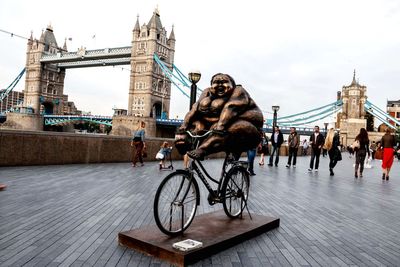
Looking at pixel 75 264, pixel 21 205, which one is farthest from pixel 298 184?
pixel 75 264

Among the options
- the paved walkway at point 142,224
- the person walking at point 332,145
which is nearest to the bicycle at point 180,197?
the paved walkway at point 142,224

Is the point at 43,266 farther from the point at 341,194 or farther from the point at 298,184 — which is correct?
the point at 298,184

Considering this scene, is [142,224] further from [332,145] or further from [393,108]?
[393,108]

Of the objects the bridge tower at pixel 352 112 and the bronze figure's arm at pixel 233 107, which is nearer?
the bronze figure's arm at pixel 233 107

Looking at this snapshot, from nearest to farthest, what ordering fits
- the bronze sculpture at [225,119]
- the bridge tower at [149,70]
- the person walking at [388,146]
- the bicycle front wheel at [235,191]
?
the bronze sculpture at [225,119], the bicycle front wheel at [235,191], the person walking at [388,146], the bridge tower at [149,70]

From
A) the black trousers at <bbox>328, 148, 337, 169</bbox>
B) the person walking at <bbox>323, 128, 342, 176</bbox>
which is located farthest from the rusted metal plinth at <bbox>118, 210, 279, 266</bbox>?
the black trousers at <bbox>328, 148, 337, 169</bbox>

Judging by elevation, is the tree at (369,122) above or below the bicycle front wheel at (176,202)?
above

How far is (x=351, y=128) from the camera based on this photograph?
7006 centimetres

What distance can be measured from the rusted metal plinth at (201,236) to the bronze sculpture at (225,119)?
77 cm

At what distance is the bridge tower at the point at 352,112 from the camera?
229 feet

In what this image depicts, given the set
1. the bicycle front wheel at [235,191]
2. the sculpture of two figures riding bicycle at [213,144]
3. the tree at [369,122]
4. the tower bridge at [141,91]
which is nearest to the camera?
the sculpture of two figures riding bicycle at [213,144]

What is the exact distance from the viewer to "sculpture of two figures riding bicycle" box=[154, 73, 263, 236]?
3.18 metres

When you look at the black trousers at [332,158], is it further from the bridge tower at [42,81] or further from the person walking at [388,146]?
the bridge tower at [42,81]

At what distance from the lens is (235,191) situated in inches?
156
